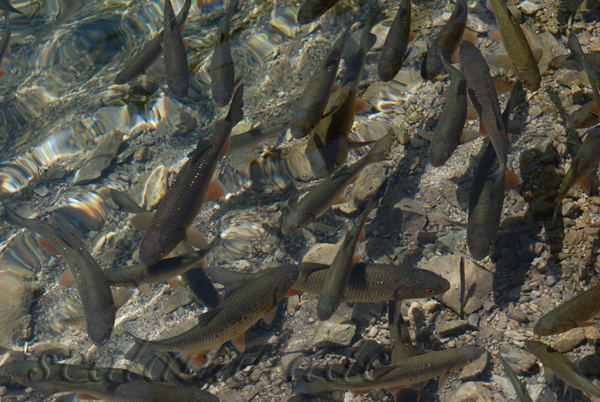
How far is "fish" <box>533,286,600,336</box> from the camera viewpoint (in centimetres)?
271

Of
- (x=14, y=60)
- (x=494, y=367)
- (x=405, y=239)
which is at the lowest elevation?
(x=494, y=367)

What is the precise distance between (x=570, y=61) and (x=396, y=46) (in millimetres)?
1644

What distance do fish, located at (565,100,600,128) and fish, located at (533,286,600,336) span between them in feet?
4.59

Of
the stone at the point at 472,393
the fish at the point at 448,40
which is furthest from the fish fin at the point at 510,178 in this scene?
the stone at the point at 472,393

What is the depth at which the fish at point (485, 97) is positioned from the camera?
3.36 meters

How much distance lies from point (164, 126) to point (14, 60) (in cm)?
402

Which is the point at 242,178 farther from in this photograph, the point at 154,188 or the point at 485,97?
the point at 485,97

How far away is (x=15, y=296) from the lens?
4.99 meters

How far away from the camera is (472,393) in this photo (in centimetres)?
301

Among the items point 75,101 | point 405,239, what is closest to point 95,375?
point 405,239

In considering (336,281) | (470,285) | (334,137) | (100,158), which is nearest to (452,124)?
(334,137)

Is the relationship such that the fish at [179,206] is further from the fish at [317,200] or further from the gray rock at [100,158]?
the gray rock at [100,158]

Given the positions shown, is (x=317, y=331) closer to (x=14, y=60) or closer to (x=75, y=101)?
(x=75, y=101)

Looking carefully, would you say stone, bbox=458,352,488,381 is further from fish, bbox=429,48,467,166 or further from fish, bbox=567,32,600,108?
fish, bbox=567,32,600,108
